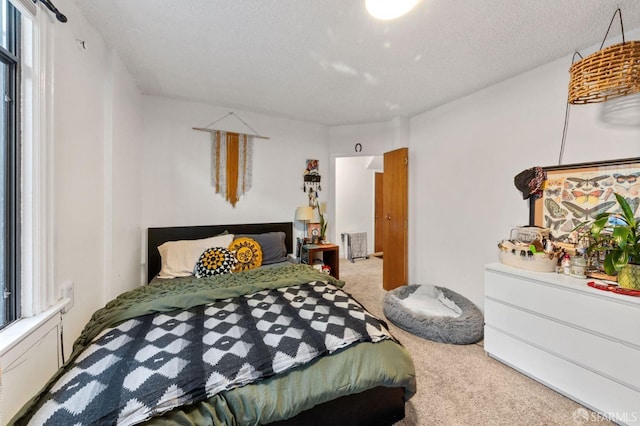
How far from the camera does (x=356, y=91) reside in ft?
8.32

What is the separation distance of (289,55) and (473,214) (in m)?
2.39

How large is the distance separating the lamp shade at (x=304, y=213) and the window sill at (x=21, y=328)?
7.79 feet

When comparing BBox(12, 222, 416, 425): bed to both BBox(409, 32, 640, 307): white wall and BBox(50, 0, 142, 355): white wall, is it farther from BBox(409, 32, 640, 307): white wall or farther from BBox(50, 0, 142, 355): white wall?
BBox(409, 32, 640, 307): white wall

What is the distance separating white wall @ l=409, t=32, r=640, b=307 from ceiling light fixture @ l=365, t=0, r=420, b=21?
60.2 inches

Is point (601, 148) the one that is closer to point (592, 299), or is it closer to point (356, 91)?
point (592, 299)

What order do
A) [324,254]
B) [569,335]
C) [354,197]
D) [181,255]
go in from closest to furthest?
[569,335] < [181,255] < [324,254] < [354,197]

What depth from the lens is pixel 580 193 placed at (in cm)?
182

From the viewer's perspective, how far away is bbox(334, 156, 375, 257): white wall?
5430 millimetres

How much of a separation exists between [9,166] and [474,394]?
2.85m

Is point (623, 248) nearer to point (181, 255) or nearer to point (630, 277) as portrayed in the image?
point (630, 277)

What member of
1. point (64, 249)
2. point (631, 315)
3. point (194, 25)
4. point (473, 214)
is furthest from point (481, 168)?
point (64, 249)

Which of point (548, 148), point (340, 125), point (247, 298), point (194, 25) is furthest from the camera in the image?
point (340, 125)

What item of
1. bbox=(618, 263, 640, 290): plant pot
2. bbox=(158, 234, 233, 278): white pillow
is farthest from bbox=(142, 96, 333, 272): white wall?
bbox=(618, 263, 640, 290): plant pot

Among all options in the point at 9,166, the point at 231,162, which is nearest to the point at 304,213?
the point at 231,162
